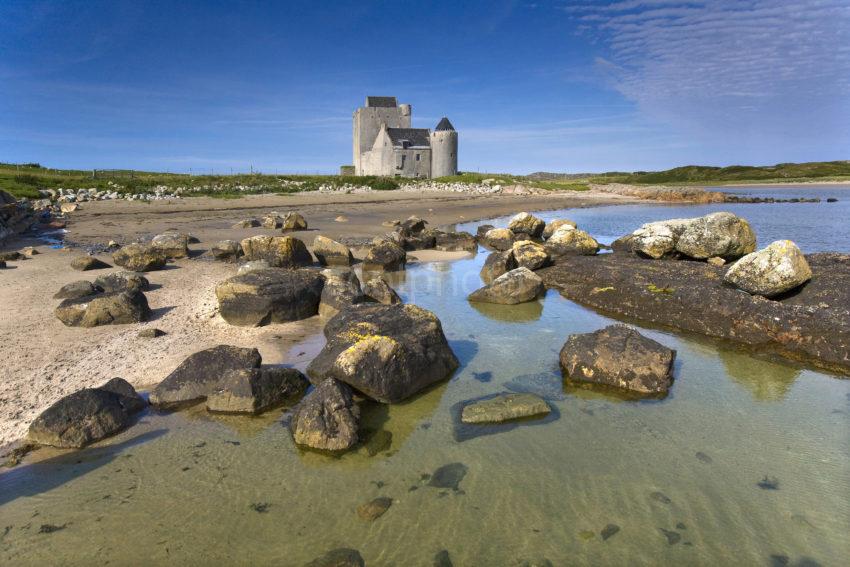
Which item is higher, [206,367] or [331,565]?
[206,367]

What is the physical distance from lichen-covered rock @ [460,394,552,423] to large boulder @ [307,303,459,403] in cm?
81

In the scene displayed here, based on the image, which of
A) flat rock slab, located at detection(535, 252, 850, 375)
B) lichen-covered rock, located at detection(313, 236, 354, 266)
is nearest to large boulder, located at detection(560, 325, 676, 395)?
flat rock slab, located at detection(535, 252, 850, 375)

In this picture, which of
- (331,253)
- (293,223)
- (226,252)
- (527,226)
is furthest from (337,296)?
(527,226)

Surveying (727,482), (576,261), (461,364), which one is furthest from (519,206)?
(727,482)

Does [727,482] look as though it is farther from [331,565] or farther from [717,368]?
[331,565]

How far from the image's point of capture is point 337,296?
8820 mm

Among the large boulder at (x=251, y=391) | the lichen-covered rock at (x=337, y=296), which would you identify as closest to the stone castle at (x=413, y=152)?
the lichen-covered rock at (x=337, y=296)

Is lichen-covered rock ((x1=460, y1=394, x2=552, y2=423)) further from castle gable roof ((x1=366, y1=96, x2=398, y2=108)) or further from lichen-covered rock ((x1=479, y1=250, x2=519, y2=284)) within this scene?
castle gable roof ((x1=366, y1=96, x2=398, y2=108))

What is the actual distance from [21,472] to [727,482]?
20.8 ft

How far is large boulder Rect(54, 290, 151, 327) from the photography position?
7.71 m

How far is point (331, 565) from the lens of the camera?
135 inches

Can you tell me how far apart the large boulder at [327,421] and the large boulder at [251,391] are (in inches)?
22.2

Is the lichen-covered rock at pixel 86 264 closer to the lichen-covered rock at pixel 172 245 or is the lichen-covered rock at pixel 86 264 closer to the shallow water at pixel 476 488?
the lichen-covered rock at pixel 172 245

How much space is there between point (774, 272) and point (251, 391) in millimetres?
8937
